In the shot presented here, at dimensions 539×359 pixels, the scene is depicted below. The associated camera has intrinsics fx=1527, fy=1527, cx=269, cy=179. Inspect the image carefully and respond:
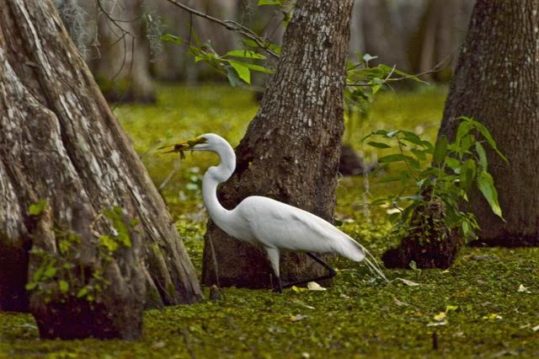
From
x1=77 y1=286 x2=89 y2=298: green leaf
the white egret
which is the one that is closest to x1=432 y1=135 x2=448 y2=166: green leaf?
the white egret

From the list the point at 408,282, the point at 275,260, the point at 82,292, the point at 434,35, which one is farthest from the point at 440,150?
the point at 434,35

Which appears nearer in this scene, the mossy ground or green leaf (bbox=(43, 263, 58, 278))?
green leaf (bbox=(43, 263, 58, 278))

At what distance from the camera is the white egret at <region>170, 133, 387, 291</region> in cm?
803

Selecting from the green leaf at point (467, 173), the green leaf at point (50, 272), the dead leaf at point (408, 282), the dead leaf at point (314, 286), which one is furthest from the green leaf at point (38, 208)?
the green leaf at point (467, 173)

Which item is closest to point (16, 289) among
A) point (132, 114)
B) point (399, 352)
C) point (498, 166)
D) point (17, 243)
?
point (17, 243)

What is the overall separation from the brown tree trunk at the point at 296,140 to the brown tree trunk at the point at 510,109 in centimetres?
230

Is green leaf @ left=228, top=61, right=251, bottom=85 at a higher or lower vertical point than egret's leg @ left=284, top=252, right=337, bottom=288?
higher

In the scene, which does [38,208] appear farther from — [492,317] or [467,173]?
[467,173]

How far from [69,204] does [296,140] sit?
1.93 meters

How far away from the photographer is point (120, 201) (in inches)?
290

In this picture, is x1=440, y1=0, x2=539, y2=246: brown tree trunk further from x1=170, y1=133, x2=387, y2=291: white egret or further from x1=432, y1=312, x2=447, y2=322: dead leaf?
x1=432, y1=312, x2=447, y2=322: dead leaf

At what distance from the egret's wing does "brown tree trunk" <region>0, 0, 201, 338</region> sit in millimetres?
481

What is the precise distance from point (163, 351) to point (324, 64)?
2758mm

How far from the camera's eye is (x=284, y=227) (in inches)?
316
